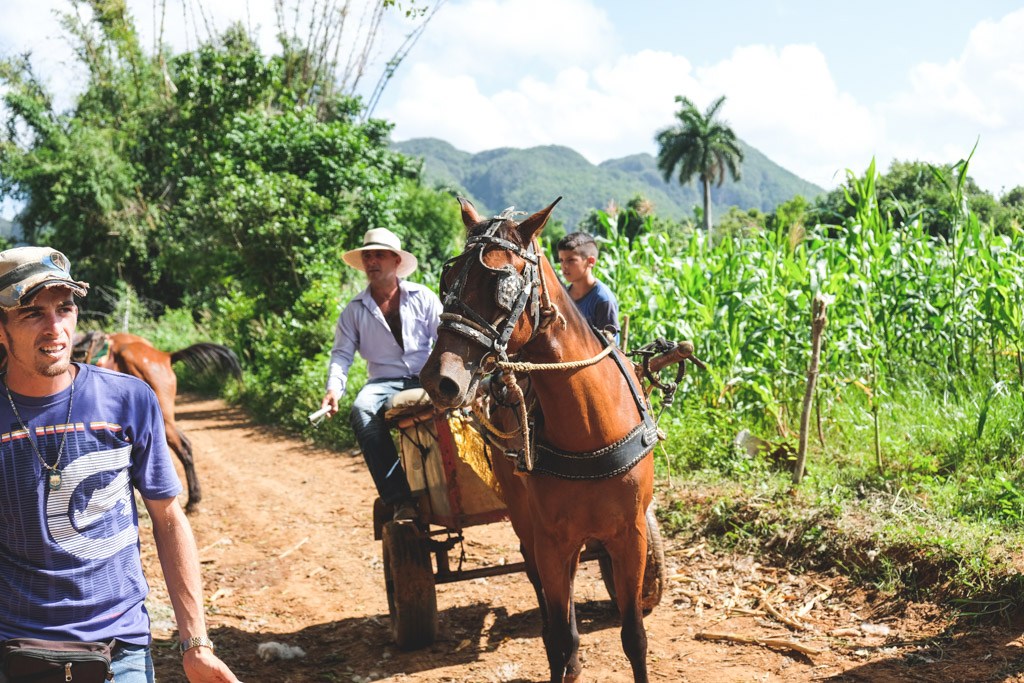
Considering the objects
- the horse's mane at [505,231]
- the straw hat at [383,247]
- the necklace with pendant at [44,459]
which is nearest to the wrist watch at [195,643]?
the necklace with pendant at [44,459]

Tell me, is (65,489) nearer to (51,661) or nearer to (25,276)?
(51,661)

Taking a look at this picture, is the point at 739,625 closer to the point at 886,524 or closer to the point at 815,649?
the point at 815,649

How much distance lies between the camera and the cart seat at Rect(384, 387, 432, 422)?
457 cm

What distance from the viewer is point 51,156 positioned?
28125mm

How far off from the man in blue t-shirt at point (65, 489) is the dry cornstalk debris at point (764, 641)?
10.9 feet

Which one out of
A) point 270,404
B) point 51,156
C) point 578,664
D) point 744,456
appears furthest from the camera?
point 51,156

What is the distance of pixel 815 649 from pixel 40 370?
13.5 ft

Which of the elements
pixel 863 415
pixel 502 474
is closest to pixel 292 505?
pixel 502 474

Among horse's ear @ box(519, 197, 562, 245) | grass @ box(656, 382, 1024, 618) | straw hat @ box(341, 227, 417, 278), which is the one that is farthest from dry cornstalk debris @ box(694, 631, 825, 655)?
straw hat @ box(341, 227, 417, 278)

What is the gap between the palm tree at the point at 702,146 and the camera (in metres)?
71.1

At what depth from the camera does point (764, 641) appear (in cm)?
470

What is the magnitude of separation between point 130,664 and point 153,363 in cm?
745

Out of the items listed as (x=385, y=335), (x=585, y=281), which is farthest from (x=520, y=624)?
(x=585, y=281)

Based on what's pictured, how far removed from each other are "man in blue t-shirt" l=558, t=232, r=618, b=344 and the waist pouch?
3.70 meters
